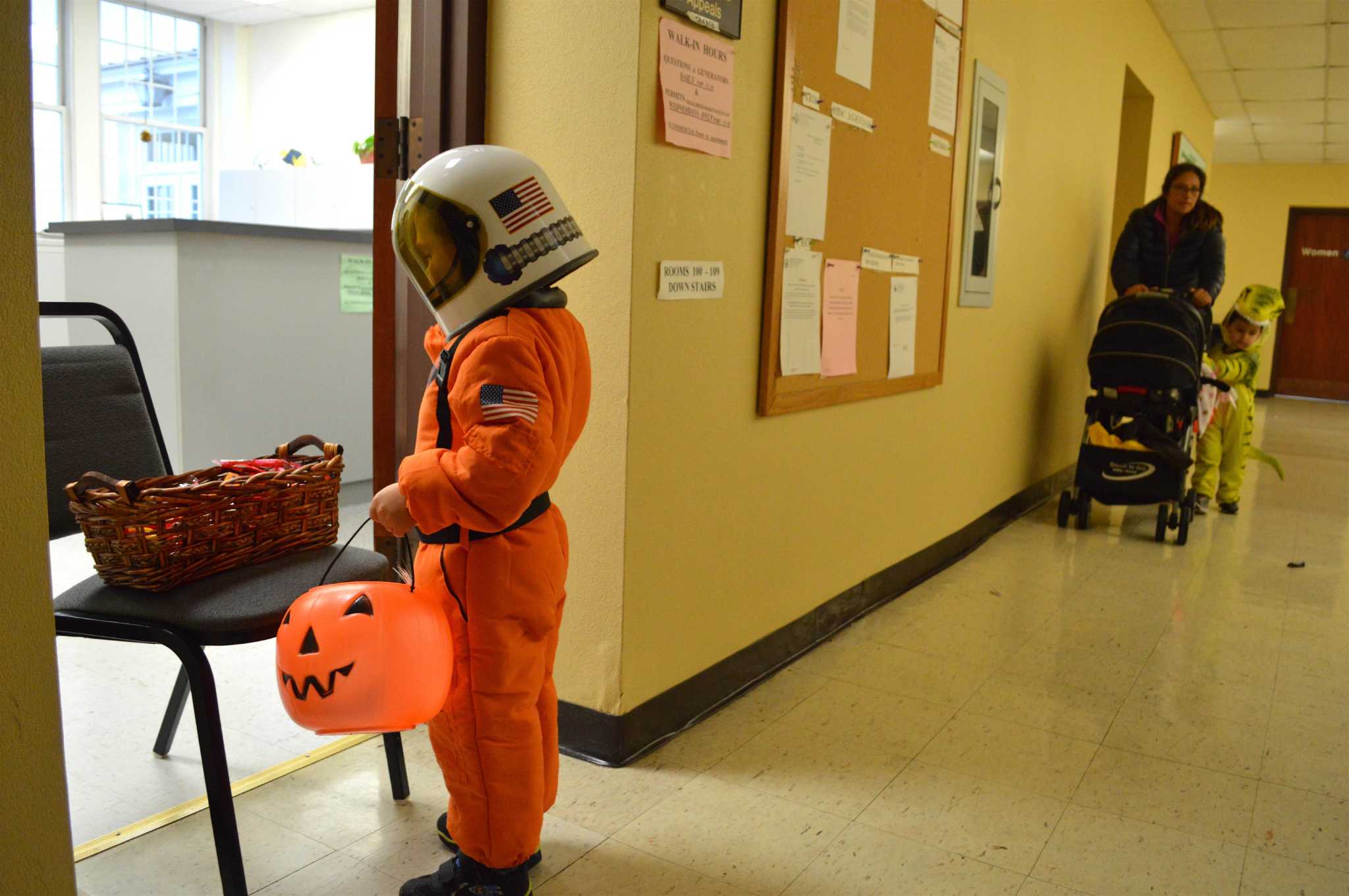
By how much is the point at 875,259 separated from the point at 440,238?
5.92ft

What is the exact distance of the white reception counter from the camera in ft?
13.0

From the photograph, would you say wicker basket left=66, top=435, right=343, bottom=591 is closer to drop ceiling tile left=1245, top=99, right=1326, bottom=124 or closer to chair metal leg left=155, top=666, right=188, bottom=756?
chair metal leg left=155, top=666, right=188, bottom=756

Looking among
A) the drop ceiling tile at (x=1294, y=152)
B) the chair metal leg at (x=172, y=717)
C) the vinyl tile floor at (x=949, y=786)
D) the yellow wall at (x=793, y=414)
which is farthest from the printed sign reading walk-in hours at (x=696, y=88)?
the drop ceiling tile at (x=1294, y=152)

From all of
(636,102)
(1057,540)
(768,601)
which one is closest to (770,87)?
(636,102)

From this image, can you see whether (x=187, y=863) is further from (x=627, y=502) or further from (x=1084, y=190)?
(x=1084, y=190)

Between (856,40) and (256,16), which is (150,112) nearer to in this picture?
(256,16)

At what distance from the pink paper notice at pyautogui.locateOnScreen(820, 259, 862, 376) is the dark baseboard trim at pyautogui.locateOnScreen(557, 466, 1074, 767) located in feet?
2.24

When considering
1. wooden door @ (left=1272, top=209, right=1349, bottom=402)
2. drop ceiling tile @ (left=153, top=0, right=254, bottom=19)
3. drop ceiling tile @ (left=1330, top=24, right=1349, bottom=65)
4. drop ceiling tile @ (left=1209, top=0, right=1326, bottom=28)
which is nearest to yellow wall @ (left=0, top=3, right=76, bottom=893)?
drop ceiling tile @ (left=1209, top=0, right=1326, bottom=28)

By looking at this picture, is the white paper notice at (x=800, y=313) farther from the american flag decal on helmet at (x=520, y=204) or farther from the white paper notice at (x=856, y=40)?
the american flag decal on helmet at (x=520, y=204)

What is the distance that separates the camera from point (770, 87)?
2.35 m

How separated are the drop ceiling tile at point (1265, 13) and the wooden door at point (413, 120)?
212 inches

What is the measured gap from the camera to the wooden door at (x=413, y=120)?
206cm

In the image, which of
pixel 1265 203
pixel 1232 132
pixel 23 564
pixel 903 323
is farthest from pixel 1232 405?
pixel 1265 203

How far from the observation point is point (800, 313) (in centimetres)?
257
